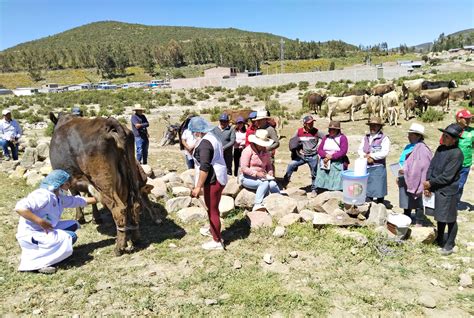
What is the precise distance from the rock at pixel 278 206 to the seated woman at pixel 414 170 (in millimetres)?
1690

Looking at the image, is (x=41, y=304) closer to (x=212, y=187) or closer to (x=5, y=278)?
(x=5, y=278)

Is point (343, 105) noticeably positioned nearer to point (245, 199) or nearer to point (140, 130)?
point (140, 130)

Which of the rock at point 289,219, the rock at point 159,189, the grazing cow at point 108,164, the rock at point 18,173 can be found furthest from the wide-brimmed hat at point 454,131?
the rock at point 18,173

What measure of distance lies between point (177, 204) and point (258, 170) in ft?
5.12

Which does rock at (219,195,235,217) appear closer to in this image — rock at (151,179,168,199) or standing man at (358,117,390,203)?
rock at (151,179,168,199)

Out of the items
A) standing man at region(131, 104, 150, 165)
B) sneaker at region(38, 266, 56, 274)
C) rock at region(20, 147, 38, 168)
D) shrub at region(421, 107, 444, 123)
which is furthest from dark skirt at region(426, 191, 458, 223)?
shrub at region(421, 107, 444, 123)

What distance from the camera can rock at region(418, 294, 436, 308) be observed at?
152 inches

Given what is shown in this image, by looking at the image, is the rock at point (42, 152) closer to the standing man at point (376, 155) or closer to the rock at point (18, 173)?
the rock at point (18, 173)

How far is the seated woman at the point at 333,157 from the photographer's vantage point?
22.3 ft

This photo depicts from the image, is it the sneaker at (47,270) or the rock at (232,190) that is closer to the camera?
the sneaker at (47,270)

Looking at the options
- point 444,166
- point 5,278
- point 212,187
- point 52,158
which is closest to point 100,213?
point 52,158

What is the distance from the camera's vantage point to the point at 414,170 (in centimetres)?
561

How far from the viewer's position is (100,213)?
6.82 metres

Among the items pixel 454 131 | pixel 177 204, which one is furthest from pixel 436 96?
pixel 177 204
